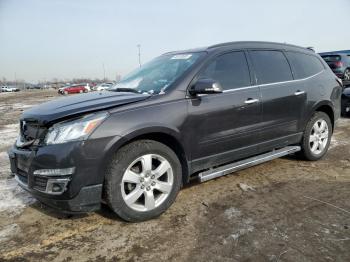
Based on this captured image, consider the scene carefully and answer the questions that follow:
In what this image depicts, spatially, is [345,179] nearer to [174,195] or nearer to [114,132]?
[174,195]

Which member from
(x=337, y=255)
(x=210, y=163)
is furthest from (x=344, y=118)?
(x=337, y=255)

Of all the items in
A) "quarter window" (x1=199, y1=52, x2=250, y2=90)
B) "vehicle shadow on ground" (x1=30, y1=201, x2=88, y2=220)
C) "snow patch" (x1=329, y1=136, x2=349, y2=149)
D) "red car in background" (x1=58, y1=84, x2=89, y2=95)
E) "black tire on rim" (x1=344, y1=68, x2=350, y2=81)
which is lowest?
"red car in background" (x1=58, y1=84, x2=89, y2=95)

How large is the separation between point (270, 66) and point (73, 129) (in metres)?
2.84

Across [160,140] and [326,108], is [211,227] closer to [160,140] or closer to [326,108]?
[160,140]

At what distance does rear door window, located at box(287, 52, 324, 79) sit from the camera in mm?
4887

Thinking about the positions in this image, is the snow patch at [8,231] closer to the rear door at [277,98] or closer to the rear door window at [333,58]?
the rear door at [277,98]

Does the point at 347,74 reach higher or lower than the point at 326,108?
higher

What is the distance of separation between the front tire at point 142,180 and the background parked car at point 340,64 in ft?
39.1

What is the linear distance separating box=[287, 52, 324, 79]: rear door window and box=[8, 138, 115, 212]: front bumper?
10.4 ft

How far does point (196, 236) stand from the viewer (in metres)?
3.02

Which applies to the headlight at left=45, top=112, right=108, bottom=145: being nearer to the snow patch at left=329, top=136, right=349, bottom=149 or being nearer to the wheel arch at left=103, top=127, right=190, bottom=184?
the wheel arch at left=103, top=127, right=190, bottom=184

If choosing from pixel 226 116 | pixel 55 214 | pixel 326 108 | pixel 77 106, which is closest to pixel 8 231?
pixel 55 214

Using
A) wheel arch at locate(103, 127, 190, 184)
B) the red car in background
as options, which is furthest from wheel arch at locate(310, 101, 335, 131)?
the red car in background

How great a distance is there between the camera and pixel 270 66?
453 cm
